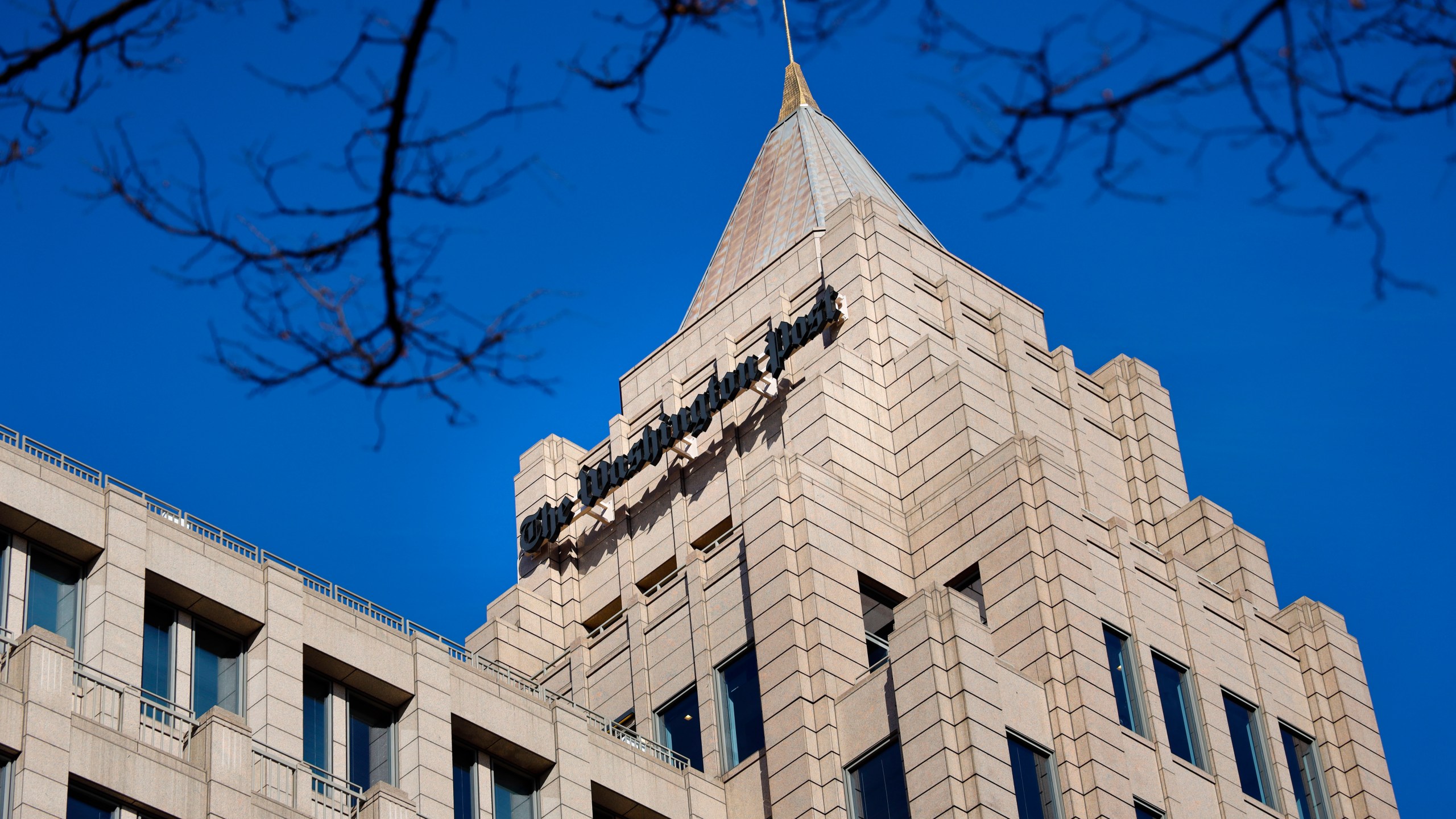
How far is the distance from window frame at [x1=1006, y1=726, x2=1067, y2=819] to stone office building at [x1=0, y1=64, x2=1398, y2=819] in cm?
12

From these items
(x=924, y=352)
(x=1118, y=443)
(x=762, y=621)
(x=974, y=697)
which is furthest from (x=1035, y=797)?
(x=1118, y=443)

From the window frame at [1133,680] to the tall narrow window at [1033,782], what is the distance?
354 centimetres

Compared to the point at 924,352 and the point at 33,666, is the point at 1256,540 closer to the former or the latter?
the point at 924,352

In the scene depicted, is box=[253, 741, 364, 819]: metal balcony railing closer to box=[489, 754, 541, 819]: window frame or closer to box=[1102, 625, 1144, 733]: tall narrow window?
box=[489, 754, 541, 819]: window frame

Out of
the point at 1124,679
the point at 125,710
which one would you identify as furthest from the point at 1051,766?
the point at 125,710

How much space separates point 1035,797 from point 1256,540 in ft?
59.7

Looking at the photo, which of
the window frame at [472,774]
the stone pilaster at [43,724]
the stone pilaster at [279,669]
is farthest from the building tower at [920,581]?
the stone pilaster at [43,724]

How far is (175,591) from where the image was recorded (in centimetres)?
4231

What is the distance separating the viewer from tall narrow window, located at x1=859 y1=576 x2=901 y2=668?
5394 centimetres

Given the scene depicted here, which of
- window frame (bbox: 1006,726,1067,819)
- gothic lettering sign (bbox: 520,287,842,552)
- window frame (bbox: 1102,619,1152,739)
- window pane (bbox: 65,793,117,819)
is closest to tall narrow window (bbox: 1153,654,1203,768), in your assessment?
window frame (bbox: 1102,619,1152,739)

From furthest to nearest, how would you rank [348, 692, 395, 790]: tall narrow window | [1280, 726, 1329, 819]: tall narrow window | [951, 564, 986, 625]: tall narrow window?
1. [1280, 726, 1329, 819]: tall narrow window
2. [951, 564, 986, 625]: tall narrow window
3. [348, 692, 395, 790]: tall narrow window

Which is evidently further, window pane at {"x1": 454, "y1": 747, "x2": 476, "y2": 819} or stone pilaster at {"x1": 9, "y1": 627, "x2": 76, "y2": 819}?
window pane at {"x1": 454, "y1": 747, "x2": 476, "y2": 819}

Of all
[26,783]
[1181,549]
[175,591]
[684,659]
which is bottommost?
[26,783]

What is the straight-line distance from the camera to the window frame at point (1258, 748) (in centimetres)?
5462
